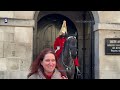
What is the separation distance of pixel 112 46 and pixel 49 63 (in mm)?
5677

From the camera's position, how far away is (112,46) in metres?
7.73

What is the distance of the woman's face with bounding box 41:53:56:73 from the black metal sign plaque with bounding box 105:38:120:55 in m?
5.57

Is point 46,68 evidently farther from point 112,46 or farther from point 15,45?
point 112,46

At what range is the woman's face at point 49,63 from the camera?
2285 millimetres

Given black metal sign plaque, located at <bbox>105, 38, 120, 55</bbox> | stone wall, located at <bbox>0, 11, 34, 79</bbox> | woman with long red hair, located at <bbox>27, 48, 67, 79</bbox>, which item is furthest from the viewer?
black metal sign plaque, located at <bbox>105, 38, 120, 55</bbox>

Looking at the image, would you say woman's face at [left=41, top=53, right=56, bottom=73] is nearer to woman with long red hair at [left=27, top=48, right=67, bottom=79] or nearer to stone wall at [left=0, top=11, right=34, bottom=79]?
woman with long red hair at [left=27, top=48, right=67, bottom=79]

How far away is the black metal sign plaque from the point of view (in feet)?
25.3

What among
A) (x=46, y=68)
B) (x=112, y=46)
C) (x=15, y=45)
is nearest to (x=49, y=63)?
(x=46, y=68)

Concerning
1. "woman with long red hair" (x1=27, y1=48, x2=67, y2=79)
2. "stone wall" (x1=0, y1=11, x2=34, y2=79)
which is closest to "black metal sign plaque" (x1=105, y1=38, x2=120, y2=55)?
"stone wall" (x1=0, y1=11, x2=34, y2=79)
